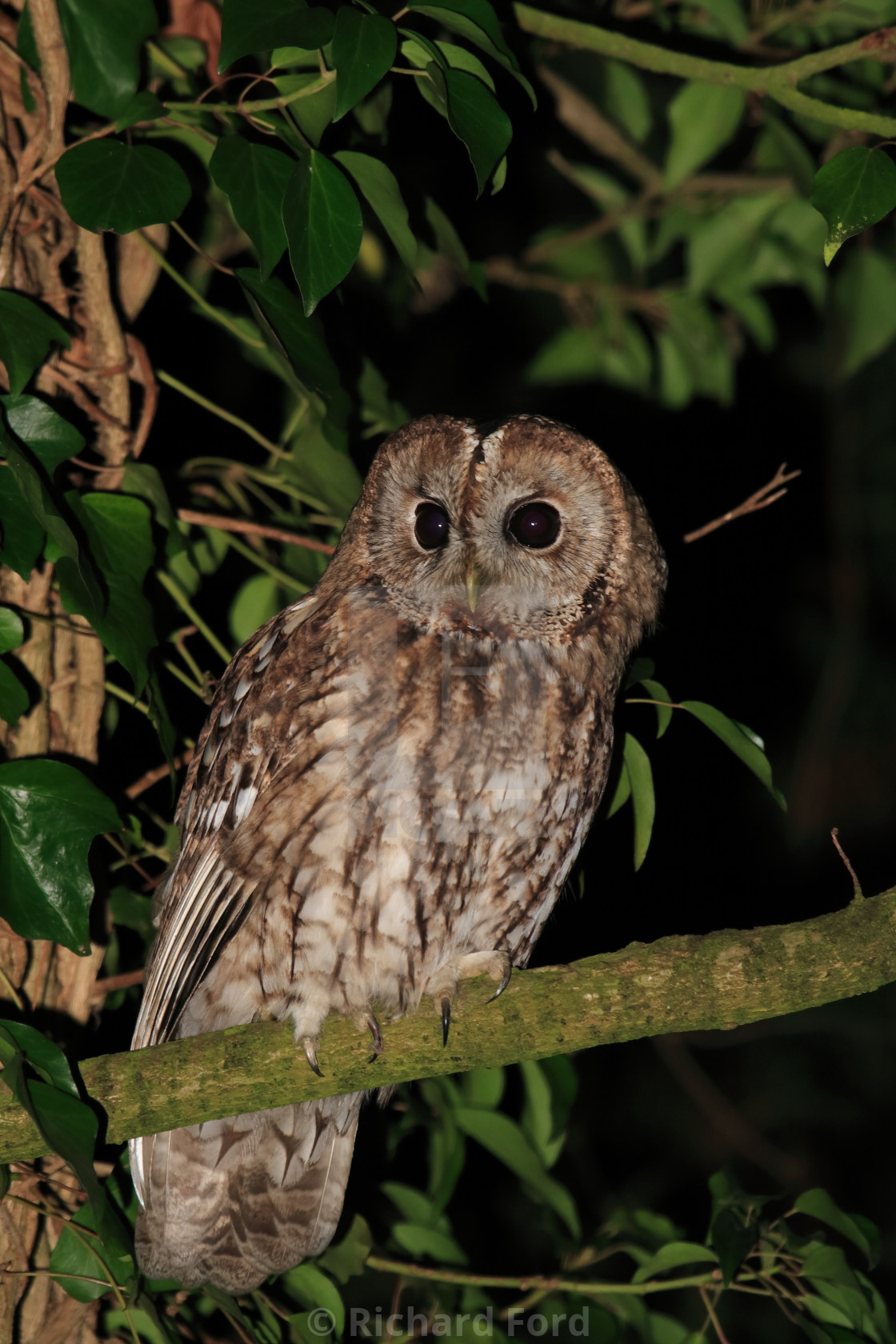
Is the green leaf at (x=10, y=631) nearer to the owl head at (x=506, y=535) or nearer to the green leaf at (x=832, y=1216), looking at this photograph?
the owl head at (x=506, y=535)

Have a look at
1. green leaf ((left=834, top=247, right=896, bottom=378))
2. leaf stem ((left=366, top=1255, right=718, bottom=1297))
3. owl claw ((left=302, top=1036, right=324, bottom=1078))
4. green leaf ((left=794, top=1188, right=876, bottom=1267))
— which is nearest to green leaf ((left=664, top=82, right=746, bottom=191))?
green leaf ((left=834, top=247, right=896, bottom=378))

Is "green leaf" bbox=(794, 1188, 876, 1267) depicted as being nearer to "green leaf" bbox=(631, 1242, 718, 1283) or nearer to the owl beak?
"green leaf" bbox=(631, 1242, 718, 1283)

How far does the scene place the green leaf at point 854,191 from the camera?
107cm

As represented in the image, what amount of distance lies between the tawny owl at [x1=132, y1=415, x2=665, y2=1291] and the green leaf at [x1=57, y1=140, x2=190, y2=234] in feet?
1.47

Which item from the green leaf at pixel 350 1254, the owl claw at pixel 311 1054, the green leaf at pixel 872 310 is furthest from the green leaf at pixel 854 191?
the green leaf at pixel 350 1254

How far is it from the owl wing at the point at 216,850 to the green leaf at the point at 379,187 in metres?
0.52

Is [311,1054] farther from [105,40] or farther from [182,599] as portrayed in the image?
[105,40]

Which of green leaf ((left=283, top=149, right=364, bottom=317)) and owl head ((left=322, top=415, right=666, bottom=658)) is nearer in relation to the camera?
green leaf ((left=283, top=149, right=364, bottom=317))

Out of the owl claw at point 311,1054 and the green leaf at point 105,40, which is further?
the owl claw at point 311,1054

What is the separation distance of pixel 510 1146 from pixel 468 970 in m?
0.37

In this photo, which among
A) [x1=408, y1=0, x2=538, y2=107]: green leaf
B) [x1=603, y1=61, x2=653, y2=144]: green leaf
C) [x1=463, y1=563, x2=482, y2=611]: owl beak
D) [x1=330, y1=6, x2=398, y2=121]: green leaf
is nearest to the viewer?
[x1=330, y1=6, x2=398, y2=121]: green leaf

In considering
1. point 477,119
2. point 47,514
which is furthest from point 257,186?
point 47,514

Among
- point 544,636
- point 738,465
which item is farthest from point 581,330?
point 738,465

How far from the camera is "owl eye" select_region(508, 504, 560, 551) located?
61.4 inches
